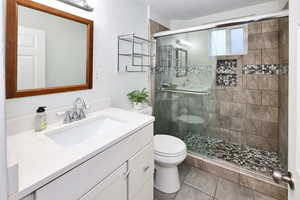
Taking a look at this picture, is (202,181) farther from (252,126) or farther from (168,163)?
(252,126)

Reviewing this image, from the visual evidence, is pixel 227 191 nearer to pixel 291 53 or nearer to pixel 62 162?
pixel 291 53

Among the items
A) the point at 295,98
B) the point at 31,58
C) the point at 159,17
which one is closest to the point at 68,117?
the point at 31,58

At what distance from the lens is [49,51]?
3.81ft

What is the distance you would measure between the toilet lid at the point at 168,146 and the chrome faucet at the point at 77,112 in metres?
0.79

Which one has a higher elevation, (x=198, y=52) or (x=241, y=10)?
(x=241, y=10)

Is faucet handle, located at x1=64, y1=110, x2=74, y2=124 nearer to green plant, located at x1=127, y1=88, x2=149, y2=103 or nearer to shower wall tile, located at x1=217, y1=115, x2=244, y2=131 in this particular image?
green plant, located at x1=127, y1=88, x2=149, y2=103

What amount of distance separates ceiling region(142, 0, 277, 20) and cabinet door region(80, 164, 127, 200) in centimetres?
207

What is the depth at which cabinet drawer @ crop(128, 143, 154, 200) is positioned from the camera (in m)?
1.06

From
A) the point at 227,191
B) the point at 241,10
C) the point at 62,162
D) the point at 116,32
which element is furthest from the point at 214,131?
the point at 62,162

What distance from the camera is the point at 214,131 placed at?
250 cm

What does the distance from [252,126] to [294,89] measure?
210cm

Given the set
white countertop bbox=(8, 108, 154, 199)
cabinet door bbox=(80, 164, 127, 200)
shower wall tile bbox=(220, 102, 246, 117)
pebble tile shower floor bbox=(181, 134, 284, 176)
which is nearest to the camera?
white countertop bbox=(8, 108, 154, 199)

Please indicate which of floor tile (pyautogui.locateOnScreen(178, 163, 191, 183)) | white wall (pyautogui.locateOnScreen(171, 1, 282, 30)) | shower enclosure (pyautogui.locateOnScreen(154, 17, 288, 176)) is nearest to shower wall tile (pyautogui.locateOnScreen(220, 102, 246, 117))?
shower enclosure (pyautogui.locateOnScreen(154, 17, 288, 176))

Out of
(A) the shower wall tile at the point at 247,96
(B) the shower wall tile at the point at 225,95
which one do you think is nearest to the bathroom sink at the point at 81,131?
(B) the shower wall tile at the point at 225,95
